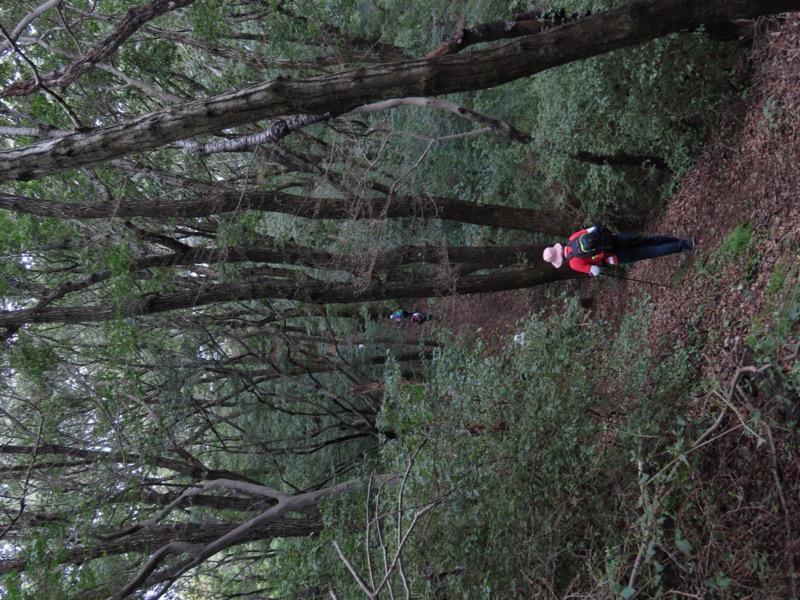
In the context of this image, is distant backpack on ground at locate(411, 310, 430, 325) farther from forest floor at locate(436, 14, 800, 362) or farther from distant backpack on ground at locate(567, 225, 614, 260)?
distant backpack on ground at locate(567, 225, 614, 260)

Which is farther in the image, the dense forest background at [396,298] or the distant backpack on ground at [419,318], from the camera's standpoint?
the distant backpack on ground at [419,318]

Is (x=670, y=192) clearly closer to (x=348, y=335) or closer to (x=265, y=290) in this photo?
(x=265, y=290)

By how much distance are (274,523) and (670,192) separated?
745 centimetres

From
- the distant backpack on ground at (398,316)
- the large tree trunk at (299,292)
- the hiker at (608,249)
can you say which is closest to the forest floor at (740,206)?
the hiker at (608,249)

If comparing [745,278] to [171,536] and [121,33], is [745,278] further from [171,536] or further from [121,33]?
[171,536]

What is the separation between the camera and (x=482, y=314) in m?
14.1

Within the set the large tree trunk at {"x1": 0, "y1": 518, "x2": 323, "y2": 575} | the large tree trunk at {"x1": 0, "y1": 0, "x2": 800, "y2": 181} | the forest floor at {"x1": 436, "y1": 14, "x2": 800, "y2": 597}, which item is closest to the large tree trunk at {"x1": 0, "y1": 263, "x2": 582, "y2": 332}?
the forest floor at {"x1": 436, "y1": 14, "x2": 800, "y2": 597}

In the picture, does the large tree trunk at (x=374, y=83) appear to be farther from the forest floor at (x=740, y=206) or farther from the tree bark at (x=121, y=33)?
the forest floor at (x=740, y=206)

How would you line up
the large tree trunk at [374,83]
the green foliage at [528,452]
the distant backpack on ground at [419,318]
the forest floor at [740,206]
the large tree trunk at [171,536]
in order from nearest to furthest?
the large tree trunk at [374,83], the green foliage at [528,452], the forest floor at [740,206], the large tree trunk at [171,536], the distant backpack on ground at [419,318]

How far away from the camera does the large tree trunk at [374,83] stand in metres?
4.74

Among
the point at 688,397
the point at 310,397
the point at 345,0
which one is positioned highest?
the point at 345,0

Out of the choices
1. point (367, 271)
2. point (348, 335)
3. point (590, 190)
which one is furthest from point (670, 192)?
point (348, 335)

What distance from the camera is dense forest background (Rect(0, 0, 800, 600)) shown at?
5.06 m

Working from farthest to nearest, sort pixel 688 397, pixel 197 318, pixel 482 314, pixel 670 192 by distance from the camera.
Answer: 1. pixel 482 314
2. pixel 197 318
3. pixel 670 192
4. pixel 688 397
